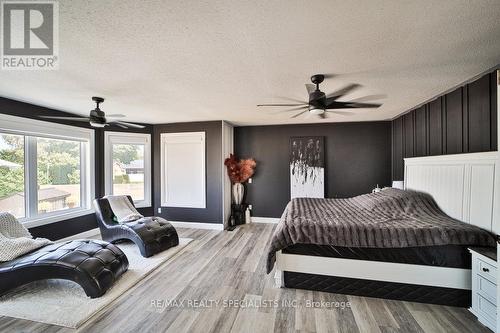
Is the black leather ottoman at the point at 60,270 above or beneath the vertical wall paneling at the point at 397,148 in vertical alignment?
beneath

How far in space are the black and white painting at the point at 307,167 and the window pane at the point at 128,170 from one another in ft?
12.7

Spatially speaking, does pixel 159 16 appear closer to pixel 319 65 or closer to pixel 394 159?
pixel 319 65

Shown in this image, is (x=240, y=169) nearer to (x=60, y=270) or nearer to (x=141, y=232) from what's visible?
(x=141, y=232)

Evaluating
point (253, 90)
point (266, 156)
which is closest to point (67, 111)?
point (253, 90)

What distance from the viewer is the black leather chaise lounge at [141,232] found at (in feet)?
10.8

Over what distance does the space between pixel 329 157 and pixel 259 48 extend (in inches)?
154

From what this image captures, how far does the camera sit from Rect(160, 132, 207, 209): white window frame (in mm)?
4992

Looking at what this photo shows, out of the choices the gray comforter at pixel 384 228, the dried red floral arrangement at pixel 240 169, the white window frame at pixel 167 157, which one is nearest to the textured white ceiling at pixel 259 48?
the gray comforter at pixel 384 228

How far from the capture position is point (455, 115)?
2.77 meters

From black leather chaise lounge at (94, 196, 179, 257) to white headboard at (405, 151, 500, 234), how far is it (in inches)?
160

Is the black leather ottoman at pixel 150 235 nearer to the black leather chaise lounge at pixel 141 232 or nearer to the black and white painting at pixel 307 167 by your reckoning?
the black leather chaise lounge at pixel 141 232

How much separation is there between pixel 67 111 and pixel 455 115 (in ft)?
21.2

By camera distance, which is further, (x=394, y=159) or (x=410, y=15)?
(x=394, y=159)

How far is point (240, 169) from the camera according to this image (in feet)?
17.3
